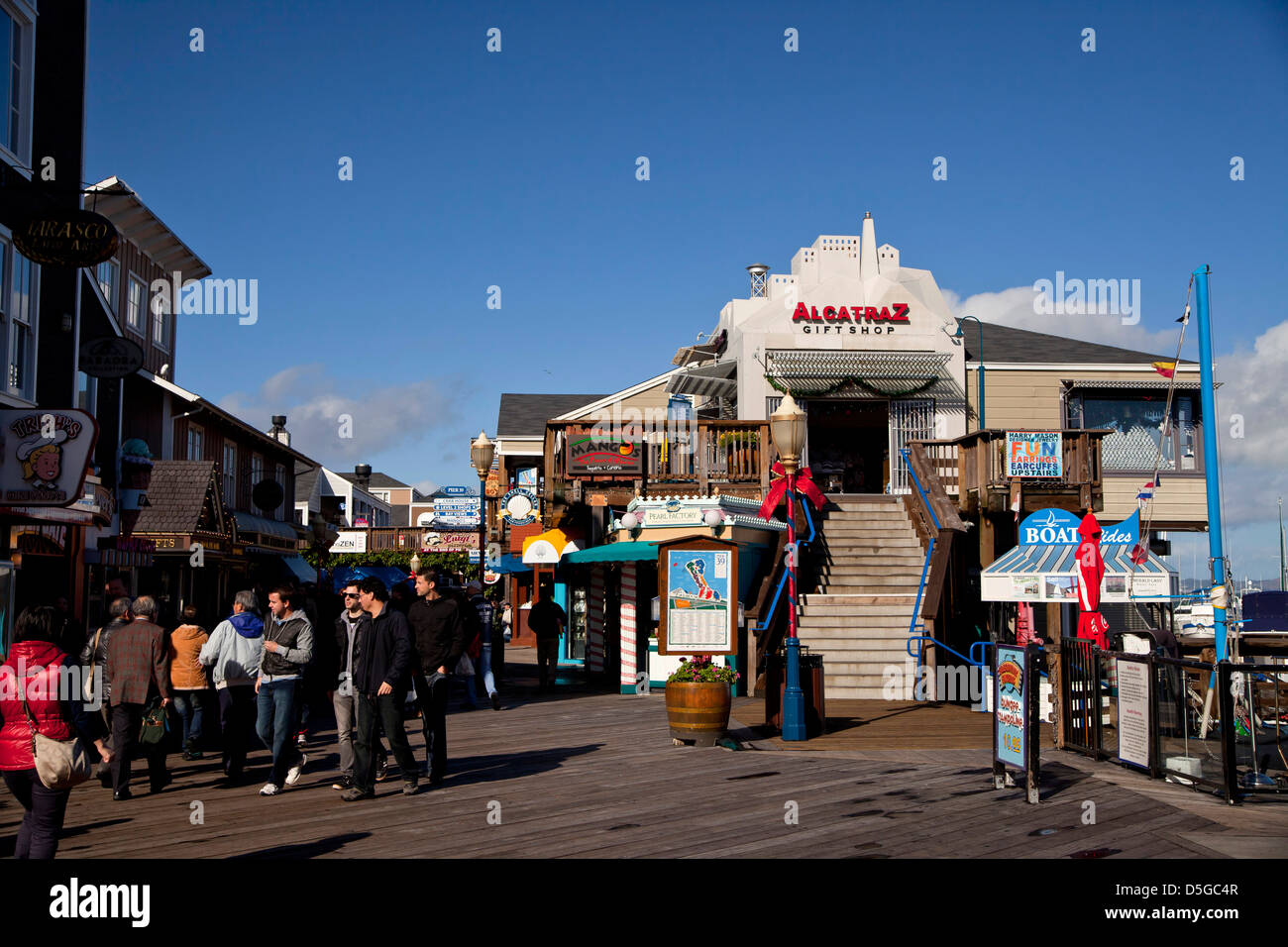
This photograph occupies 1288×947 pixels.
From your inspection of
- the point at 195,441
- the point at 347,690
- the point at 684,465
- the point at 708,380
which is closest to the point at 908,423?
the point at 708,380

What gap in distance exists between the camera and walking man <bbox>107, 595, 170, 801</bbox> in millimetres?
9844

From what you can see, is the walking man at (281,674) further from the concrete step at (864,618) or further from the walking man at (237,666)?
the concrete step at (864,618)

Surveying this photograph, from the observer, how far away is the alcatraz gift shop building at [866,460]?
725 inches

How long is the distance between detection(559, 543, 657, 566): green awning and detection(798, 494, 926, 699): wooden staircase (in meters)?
2.66

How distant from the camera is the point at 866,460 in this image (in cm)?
2744

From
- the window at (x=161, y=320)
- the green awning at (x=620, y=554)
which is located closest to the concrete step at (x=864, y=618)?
the green awning at (x=620, y=554)

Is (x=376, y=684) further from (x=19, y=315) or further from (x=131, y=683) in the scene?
(x=19, y=315)

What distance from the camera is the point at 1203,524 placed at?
84.9ft

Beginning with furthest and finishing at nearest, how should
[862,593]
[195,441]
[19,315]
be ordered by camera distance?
[195,441] → [862,593] → [19,315]

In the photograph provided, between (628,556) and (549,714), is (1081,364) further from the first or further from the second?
(549,714)

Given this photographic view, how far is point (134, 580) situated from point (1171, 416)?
76.8ft

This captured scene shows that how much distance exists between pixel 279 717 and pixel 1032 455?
1503cm

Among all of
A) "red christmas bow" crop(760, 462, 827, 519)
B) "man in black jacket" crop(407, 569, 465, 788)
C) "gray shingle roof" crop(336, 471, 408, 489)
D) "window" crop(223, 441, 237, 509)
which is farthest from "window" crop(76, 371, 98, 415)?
"gray shingle roof" crop(336, 471, 408, 489)

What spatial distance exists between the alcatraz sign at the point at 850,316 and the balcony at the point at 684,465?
4.70 metres
